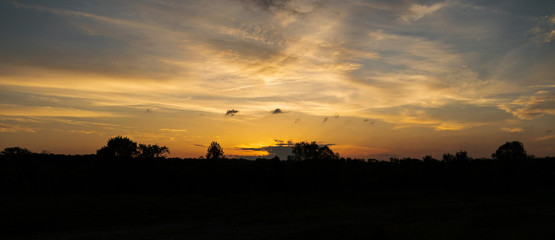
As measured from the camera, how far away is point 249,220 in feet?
95.0

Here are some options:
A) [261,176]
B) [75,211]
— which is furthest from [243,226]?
[261,176]

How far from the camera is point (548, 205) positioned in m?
35.8

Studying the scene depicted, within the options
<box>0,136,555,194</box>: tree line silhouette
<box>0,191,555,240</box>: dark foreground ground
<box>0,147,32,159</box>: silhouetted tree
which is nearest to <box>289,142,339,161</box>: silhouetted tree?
<box>0,136,555,194</box>: tree line silhouette

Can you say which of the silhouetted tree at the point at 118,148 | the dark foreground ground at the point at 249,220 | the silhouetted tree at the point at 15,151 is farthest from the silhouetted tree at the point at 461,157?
the silhouetted tree at the point at 15,151

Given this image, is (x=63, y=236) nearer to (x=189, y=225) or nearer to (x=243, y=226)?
(x=189, y=225)

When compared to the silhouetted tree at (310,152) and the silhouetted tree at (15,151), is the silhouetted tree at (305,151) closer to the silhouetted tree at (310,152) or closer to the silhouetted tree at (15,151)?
the silhouetted tree at (310,152)

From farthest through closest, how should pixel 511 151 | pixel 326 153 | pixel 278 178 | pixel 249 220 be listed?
pixel 511 151
pixel 326 153
pixel 278 178
pixel 249 220

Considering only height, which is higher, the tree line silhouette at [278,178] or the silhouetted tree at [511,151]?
the silhouetted tree at [511,151]

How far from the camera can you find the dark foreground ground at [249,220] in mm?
21656

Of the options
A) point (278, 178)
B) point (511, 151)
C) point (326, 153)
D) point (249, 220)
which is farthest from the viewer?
point (511, 151)

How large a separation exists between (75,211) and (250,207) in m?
15.5

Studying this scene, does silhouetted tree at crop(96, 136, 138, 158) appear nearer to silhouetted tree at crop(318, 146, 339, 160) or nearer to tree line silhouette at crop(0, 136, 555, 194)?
tree line silhouette at crop(0, 136, 555, 194)

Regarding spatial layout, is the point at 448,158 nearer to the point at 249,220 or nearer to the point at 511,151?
the point at 511,151

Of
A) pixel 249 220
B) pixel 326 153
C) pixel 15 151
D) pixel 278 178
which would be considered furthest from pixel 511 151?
pixel 15 151
